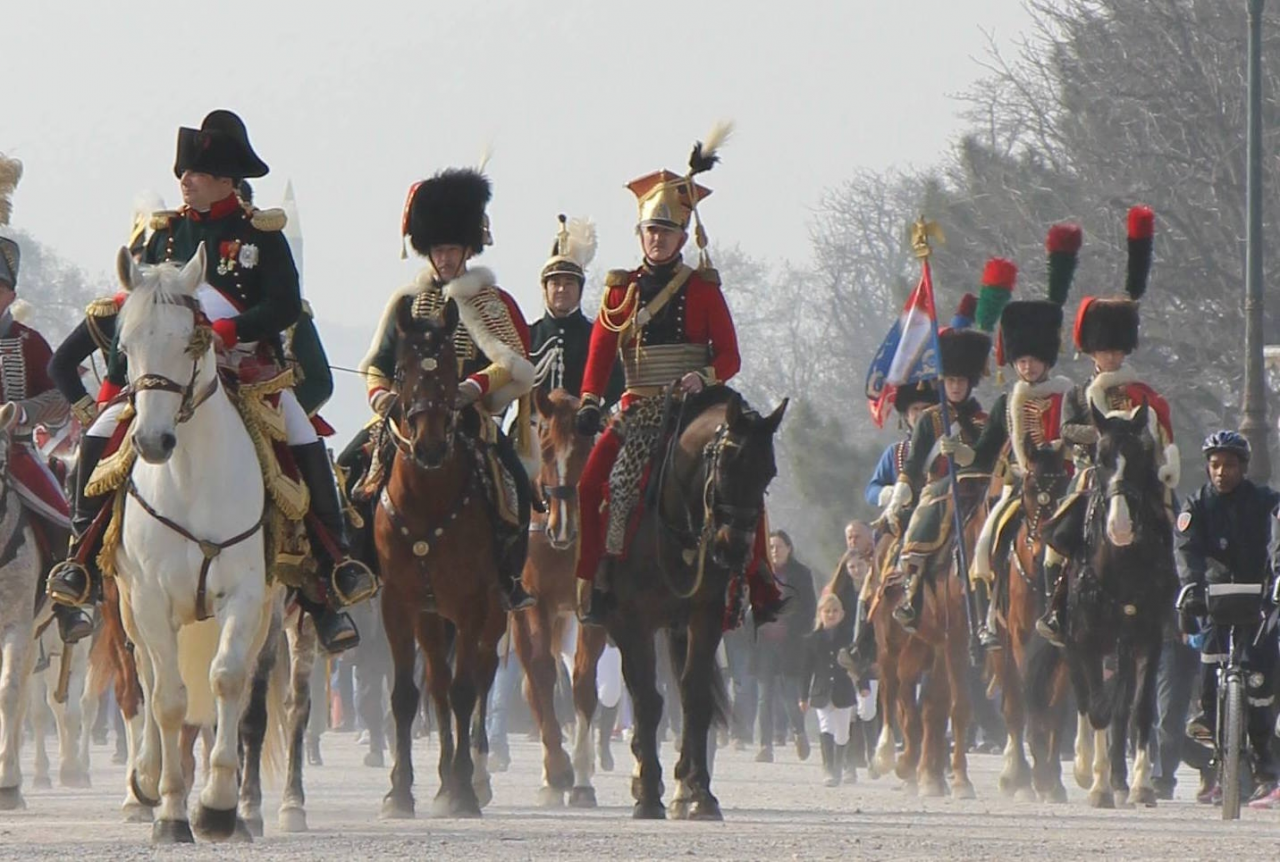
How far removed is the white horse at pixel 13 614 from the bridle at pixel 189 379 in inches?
165

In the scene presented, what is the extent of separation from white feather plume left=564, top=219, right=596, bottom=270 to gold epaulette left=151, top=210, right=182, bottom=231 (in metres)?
6.72

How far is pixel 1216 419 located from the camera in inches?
1694

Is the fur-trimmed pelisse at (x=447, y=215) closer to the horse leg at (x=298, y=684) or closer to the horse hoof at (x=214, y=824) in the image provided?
the horse leg at (x=298, y=684)

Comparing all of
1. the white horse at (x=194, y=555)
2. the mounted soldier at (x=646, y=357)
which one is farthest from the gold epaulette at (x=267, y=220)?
the mounted soldier at (x=646, y=357)

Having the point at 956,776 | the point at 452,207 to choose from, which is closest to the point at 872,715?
the point at 956,776

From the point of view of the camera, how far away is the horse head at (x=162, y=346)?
1312 cm

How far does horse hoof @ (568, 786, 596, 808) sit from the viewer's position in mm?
19389

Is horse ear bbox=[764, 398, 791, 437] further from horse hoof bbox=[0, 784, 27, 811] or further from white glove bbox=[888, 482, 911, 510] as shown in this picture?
white glove bbox=[888, 482, 911, 510]

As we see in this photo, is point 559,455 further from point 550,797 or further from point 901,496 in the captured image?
point 901,496

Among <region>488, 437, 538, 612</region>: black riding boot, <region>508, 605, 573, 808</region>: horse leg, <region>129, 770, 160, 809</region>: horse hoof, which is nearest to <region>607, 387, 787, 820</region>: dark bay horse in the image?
<region>488, 437, 538, 612</region>: black riding boot

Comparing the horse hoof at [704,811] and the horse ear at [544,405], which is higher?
the horse ear at [544,405]

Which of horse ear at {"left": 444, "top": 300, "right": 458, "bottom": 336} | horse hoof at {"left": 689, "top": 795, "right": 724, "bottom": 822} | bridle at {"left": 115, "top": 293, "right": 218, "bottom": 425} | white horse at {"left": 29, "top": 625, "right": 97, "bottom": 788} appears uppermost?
horse ear at {"left": 444, "top": 300, "right": 458, "bottom": 336}

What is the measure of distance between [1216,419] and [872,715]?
14.8 meters

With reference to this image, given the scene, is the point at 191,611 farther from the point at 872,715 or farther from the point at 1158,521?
the point at 872,715
